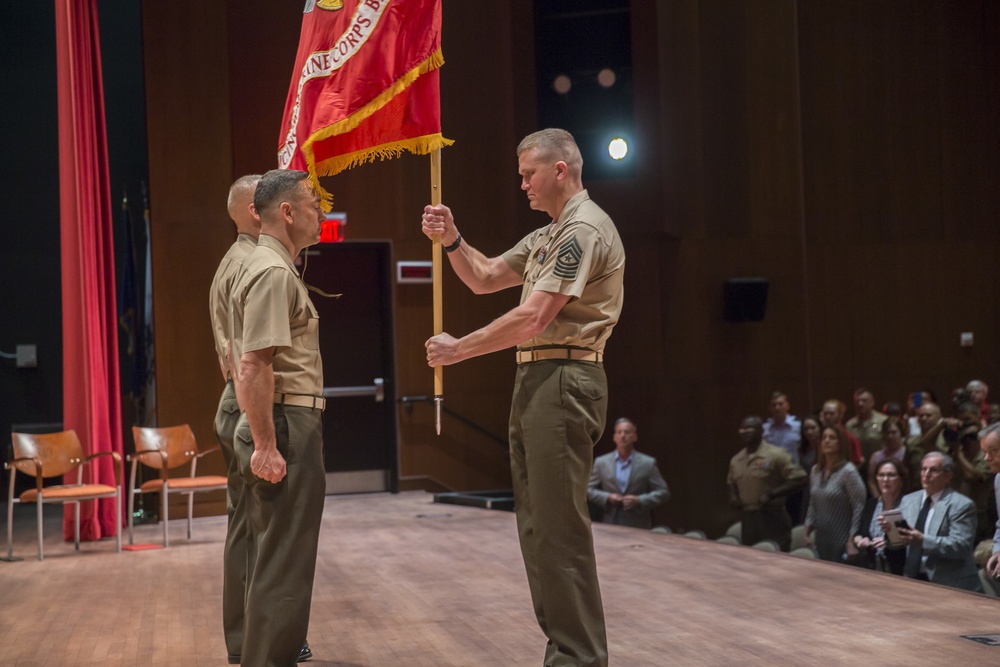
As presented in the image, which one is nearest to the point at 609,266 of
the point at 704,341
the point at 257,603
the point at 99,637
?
the point at 257,603

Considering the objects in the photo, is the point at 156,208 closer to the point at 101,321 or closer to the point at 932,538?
the point at 101,321

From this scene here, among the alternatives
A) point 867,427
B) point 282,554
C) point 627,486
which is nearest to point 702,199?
point 867,427

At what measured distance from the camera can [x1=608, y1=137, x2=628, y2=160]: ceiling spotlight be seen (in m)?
10.3

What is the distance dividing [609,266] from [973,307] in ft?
31.0

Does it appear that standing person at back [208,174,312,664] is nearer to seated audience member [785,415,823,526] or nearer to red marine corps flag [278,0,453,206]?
red marine corps flag [278,0,453,206]

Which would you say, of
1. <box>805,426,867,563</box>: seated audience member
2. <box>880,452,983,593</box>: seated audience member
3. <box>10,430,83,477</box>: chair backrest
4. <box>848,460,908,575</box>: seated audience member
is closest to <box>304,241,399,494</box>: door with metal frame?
<box>10,430,83,477</box>: chair backrest

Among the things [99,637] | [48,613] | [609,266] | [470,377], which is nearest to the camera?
[609,266]

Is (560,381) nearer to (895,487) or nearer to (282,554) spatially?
(282,554)

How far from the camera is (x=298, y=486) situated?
2912 millimetres

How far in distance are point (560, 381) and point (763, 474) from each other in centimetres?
486

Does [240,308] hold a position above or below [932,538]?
above

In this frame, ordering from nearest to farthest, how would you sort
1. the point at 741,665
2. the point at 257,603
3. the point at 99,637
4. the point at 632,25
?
the point at 257,603 → the point at 741,665 → the point at 99,637 → the point at 632,25

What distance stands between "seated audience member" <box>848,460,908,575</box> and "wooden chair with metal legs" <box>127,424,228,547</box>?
3914mm

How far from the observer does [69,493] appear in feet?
21.5
